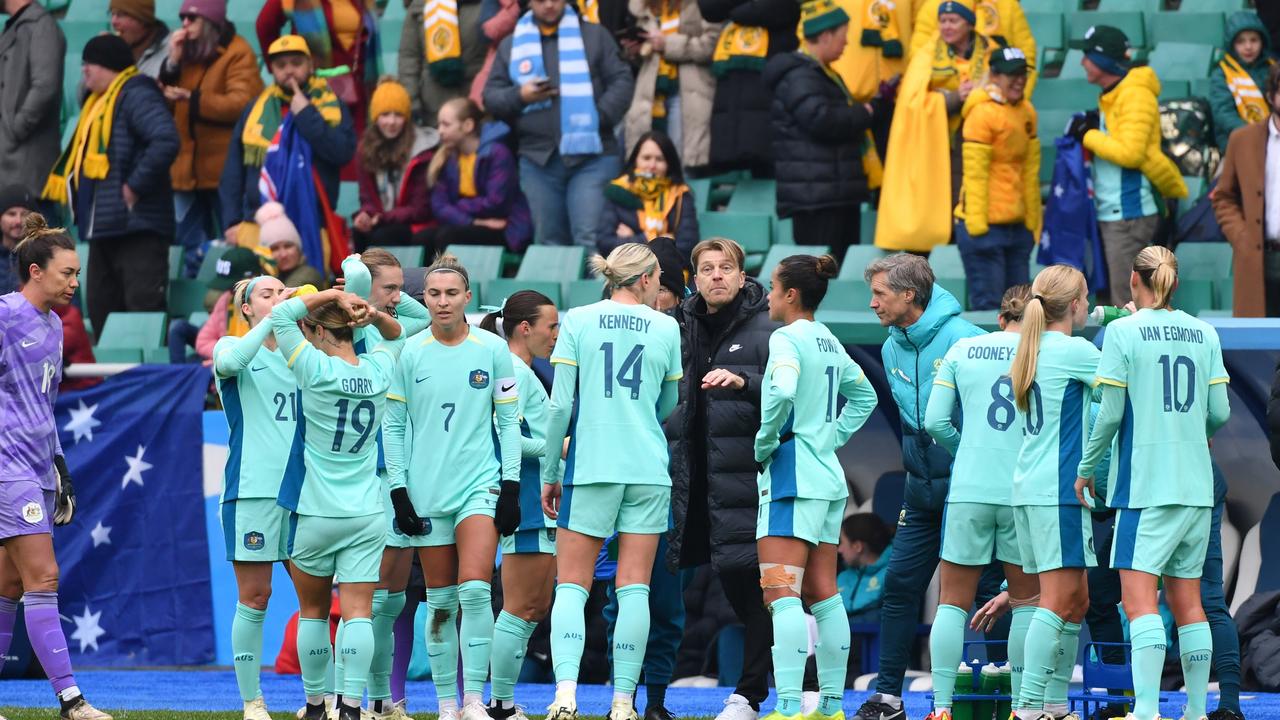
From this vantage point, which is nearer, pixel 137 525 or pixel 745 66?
pixel 137 525

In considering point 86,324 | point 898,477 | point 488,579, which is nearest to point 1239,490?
point 898,477

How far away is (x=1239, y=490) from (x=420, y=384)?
5456 millimetres

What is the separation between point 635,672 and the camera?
790cm

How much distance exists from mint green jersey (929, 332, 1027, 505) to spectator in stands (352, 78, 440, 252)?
676 cm

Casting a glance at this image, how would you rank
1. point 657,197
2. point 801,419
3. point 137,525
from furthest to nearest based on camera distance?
point 657,197
point 137,525
point 801,419

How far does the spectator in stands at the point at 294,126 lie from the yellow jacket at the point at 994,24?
13.9ft

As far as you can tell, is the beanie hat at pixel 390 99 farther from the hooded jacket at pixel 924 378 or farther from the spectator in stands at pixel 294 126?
the hooded jacket at pixel 924 378

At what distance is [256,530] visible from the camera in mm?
8289

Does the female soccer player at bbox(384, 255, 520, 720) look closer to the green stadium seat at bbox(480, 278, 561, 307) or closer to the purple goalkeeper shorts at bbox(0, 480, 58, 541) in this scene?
the purple goalkeeper shorts at bbox(0, 480, 58, 541)

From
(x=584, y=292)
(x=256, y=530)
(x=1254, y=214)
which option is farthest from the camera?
(x=584, y=292)

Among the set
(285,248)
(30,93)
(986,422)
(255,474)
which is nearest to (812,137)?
(285,248)

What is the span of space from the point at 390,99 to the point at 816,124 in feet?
11.4

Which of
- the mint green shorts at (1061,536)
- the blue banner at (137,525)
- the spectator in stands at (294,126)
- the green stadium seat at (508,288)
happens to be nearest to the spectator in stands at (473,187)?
the green stadium seat at (508,288)

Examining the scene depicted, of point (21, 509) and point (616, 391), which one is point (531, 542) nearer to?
point (616, 391)
